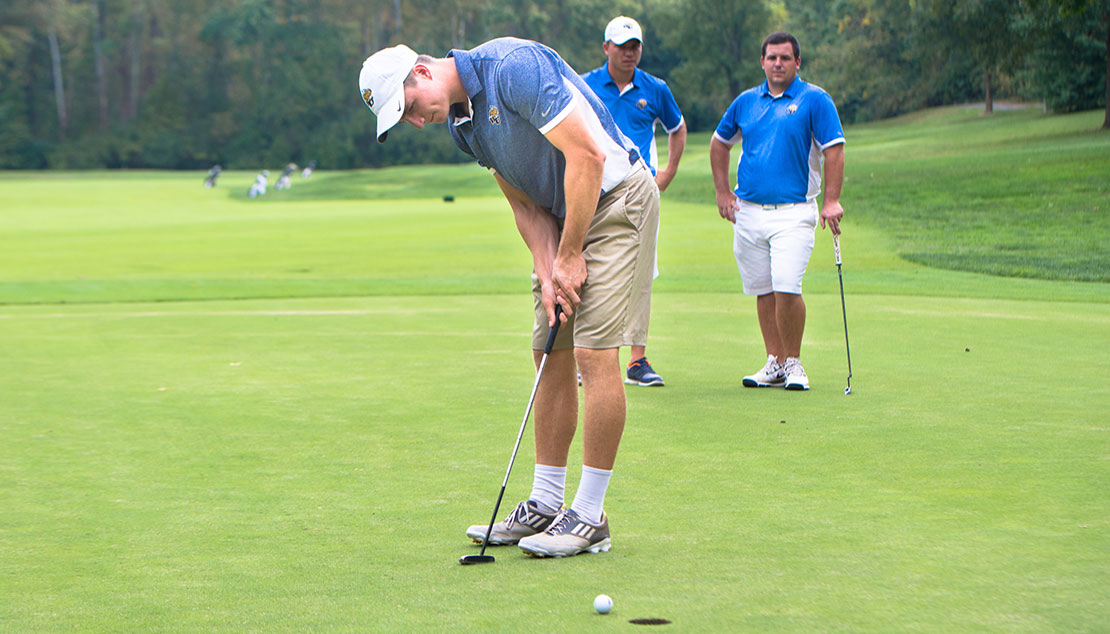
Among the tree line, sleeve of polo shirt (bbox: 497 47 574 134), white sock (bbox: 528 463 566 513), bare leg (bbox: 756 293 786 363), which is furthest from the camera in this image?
the tree line

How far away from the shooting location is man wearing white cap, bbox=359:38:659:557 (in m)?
3.72

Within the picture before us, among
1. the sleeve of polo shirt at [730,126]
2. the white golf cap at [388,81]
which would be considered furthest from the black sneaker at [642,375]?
the white golf cap at [388,81]

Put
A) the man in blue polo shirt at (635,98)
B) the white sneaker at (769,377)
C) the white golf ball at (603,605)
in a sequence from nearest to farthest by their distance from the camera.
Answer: the white golf ball at (603,605), the white sneaker at (769,377), the man in blue polo shirt at (635,98)

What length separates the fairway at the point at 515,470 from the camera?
3.14m

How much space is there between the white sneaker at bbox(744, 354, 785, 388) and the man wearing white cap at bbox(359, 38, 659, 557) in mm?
2790

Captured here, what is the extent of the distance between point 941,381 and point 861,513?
295cm

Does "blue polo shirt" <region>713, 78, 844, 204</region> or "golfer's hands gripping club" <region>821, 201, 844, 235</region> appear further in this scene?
"blue polo shirt" <region>713, 78, 844, 204</region>

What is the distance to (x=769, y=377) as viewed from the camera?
6914 mm

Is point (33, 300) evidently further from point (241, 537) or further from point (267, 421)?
point (241, 537)

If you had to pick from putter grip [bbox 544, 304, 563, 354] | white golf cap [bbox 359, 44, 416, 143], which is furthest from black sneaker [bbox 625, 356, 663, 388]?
white golf cap [bbox 359, 44, 416, 143]

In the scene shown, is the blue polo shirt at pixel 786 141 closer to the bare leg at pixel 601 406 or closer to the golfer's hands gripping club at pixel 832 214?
the golfer's hands gripping club at pixel 832 214

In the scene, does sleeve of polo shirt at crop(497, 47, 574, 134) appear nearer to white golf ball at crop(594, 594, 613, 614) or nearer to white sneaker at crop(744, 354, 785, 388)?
white golf ball at crop(594, 594, 613, 614)

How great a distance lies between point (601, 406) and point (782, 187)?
3.56m

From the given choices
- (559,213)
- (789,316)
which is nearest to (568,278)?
(559,213)
